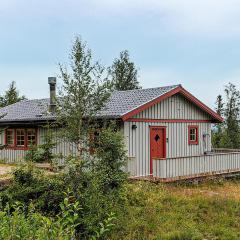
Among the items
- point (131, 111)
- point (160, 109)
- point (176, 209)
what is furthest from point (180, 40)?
point (176, 209)

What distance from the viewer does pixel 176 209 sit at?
1266cm

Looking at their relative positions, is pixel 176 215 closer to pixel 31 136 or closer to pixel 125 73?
pixel 31 136

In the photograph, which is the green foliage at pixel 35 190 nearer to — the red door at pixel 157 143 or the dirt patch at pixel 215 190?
the dirt patch at pixel 215 190

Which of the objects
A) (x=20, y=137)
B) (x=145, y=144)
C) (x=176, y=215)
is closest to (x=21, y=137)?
(x=20, y=137)

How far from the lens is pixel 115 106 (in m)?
18.8

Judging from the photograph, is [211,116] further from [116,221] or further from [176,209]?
[116,221]

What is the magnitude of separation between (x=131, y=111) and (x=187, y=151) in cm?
499

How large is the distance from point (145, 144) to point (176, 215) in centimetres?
668

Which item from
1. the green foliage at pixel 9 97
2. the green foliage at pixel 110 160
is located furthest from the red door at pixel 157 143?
the green foliage at pixel 9 97

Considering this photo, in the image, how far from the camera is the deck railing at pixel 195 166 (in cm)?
1689

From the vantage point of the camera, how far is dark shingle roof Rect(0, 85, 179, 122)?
17.5 metres

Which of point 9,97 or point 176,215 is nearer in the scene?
point 176,215

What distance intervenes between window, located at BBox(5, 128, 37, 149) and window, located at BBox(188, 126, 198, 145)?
758cm

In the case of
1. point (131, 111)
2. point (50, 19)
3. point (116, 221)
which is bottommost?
point (116, 221)
